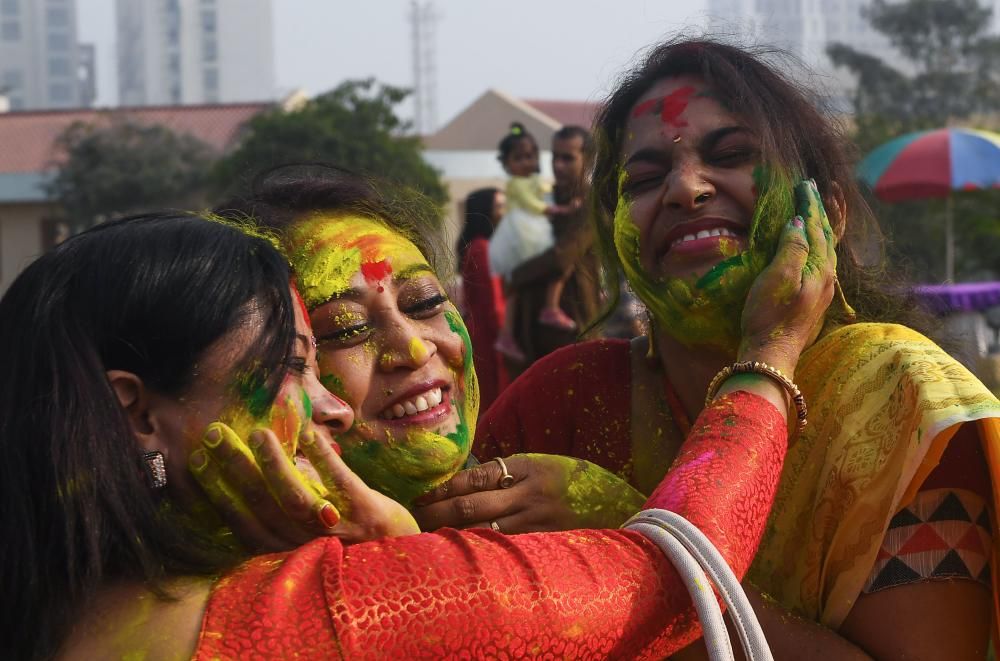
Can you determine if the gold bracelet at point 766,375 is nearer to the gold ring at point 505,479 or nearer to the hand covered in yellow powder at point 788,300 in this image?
the hand covered in yellow powder at point 788,300

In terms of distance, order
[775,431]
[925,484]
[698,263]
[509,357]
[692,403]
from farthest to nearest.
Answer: [509,357] → [692,403] → [698,263] → [925,484] → [775,431]

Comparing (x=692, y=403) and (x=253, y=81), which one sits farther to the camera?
(x=253, y=81)

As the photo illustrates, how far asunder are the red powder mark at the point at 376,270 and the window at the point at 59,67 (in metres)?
117

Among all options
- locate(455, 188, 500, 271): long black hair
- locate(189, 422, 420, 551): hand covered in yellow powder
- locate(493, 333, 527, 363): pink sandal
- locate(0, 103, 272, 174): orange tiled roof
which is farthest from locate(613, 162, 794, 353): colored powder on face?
locate(0, 103, 272, 174): orange tiled roof

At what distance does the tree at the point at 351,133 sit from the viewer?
3038 cm

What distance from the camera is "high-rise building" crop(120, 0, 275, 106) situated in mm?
103312

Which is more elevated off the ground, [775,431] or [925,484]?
[775,431]

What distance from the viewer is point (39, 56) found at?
111 m

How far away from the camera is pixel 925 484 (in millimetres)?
2100

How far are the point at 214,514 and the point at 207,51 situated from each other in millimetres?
109339

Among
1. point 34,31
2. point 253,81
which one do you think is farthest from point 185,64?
point 34,31

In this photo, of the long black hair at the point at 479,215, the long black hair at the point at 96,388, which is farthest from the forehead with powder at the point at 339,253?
the long black hair at the point at 479,215

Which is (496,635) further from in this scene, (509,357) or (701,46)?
(509,357)

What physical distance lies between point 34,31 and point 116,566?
398 feet
